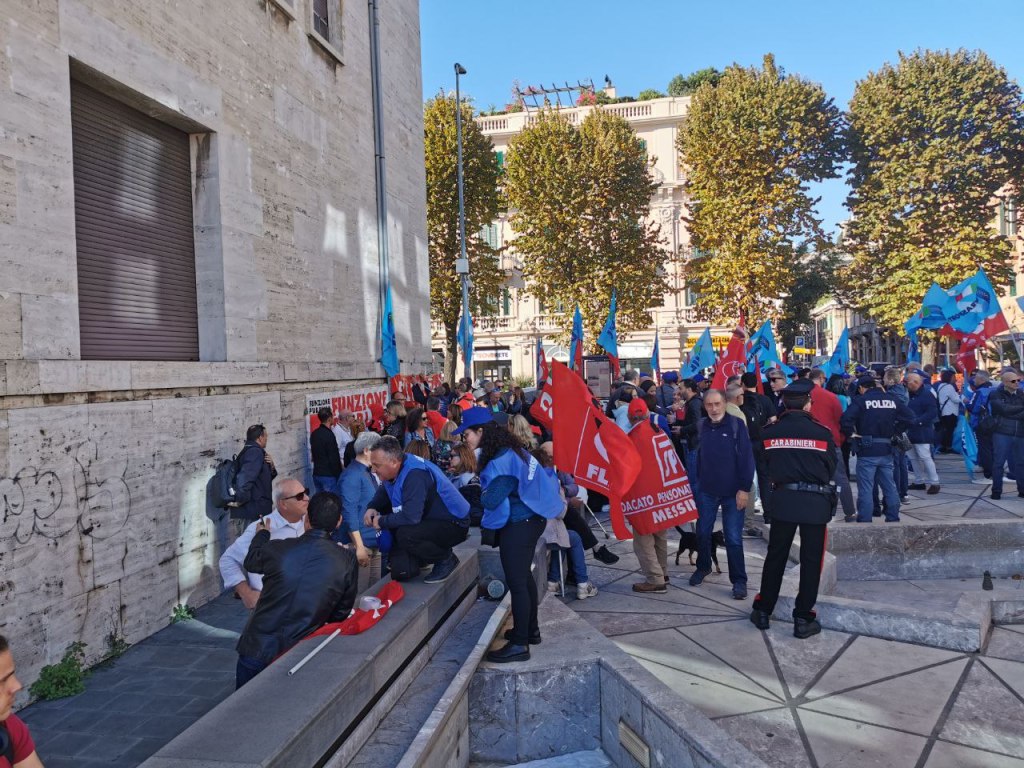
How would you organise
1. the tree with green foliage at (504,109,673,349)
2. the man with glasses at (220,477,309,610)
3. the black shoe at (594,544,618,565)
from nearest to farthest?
the man with glasses at (220,477,309,610) < the black shoe at (594,544,618,565) < the tree with green foliage at (504,109,673,349)

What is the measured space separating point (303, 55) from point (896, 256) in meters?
Result: 24.8

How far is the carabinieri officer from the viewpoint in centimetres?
569

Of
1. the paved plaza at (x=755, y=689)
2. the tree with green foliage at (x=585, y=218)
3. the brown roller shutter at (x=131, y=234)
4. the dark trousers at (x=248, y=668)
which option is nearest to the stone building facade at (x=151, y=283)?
the brown roller shutter at (x=131, y=234)

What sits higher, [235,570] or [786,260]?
[786,260]

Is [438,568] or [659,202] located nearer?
[438,568]

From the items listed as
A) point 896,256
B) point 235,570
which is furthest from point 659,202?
point 235,570

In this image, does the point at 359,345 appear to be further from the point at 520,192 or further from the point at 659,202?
the point at 659,202

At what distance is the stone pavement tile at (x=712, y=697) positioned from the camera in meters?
4.62

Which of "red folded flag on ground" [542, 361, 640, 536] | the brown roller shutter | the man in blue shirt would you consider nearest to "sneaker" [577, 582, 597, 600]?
"red folded flag on ground" [542, 361, 640, 536]

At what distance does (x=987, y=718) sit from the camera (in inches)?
→ 176

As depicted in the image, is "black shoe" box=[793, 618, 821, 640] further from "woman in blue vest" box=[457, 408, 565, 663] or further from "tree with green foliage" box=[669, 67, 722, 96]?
"tree with green foliage" box=[669, 67, 722, 96]

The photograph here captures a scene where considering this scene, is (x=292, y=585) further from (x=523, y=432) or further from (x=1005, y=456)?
(x=1005, y=456)

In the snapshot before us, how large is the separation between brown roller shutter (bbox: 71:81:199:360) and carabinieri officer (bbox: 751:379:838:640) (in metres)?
5.80

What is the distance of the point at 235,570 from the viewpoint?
479 centimetres
